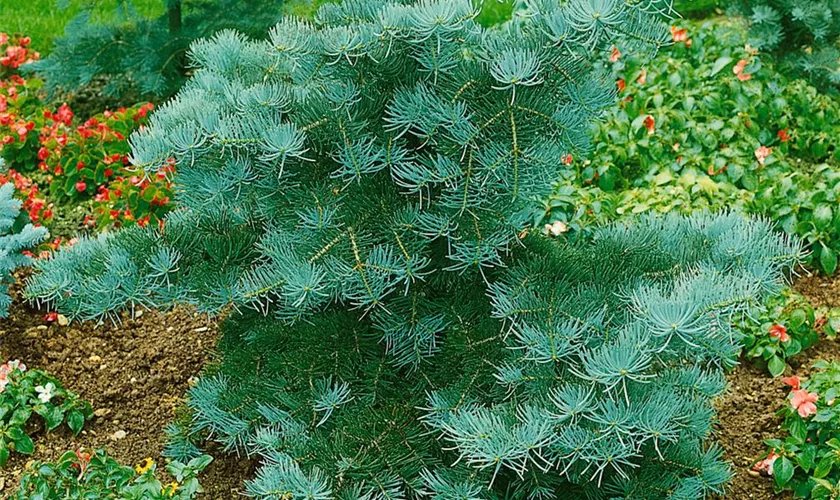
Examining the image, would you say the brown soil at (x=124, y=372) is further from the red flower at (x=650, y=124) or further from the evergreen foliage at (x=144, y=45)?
the red flower at (x=650, y=124)

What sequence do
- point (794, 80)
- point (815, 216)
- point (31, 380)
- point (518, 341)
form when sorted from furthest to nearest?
point (794, 80)
point (815, 216)
point (31, 380)
point (518, 341)

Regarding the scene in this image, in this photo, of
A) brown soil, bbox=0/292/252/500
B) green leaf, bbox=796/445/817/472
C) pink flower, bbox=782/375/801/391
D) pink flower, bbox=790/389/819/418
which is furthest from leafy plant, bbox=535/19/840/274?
brown soil, bbox=0/292/252/500

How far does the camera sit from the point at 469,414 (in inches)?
91.8

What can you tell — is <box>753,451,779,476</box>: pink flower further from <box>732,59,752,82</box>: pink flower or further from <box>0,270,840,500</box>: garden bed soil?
<box>732,59,752,82</box>: pink flower

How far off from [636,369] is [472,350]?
22.0 inches

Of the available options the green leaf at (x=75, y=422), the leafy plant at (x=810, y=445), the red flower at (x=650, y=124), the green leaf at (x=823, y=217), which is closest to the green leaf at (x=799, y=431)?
the leafy plant at (x=810, y=445)

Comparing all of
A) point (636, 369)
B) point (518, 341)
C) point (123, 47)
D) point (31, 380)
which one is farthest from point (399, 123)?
point (123, 47)

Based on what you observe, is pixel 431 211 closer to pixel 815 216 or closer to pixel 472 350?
pixel 472 350

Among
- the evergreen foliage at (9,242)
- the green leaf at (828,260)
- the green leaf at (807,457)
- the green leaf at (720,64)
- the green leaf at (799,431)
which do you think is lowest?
the green leaf at (828,260)

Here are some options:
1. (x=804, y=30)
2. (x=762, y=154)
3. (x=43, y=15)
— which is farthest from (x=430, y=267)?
(x=43, y=15)

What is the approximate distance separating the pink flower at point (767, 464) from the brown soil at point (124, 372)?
5.28ft

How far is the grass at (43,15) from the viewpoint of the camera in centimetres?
625

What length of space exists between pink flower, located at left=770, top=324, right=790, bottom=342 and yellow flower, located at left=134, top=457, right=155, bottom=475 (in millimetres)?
2174

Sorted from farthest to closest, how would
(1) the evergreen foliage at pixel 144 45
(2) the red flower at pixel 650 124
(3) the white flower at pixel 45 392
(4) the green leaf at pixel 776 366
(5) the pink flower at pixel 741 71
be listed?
(1) the evergreen foliage at pixel 144 45
(5) the pink flower at pixel 741 71
(2) the red flower at pixel 650 124
(4) the green leaf at pixel 776 366
(3) the white flower at pixel 45 392
